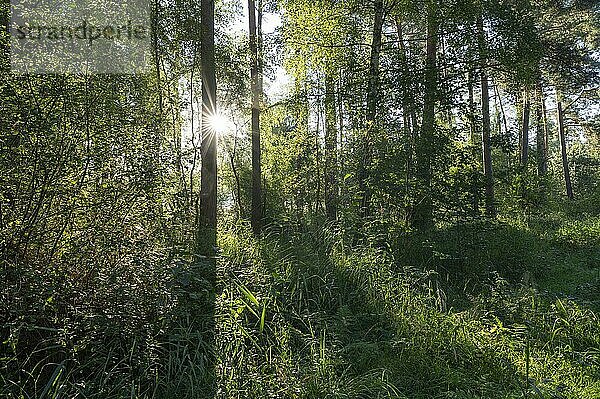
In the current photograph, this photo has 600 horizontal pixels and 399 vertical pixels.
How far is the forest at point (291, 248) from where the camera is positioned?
3.31 m

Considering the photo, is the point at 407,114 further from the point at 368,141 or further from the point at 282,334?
the point at 282,334

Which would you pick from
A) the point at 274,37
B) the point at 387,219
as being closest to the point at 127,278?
the point at 387,219

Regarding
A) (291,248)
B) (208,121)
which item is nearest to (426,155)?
(291,248)

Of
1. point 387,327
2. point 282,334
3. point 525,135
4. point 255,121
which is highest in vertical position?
point 525,135

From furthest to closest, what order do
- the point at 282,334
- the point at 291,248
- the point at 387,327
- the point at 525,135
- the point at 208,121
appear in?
1. the point at 525,135
2. the point at 208,121
3. the point at 291,248
4. the point at 387,327
5. the point at 282,334

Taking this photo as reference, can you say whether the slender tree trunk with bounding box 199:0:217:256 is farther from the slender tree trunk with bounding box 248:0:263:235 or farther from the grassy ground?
the slender tree trunk with bounding box 248:0:263:235

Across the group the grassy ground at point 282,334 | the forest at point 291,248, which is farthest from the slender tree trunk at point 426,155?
the grassy ground at point 282,334

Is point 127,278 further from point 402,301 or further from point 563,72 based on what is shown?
point 563,72

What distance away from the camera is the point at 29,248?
341cm

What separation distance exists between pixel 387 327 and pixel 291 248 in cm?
206

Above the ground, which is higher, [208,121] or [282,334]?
[208,121]

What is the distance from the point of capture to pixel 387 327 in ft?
15.2

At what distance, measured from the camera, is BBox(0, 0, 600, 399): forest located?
3.31 metres

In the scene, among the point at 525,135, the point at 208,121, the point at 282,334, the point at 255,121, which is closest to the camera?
the point at 282,334
